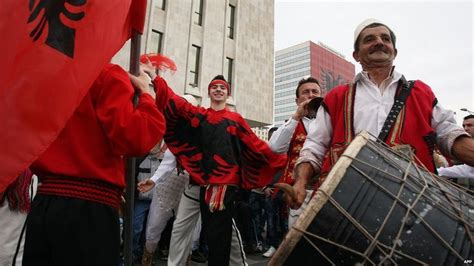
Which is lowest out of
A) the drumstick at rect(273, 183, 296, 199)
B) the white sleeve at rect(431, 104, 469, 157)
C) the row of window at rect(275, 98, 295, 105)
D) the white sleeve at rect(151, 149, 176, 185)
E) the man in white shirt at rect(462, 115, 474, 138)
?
the drumstick at rect(273, 183, 296, 199)

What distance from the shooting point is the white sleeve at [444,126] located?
1.99 m

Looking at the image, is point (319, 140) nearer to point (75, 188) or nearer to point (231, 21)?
point (75, 188)

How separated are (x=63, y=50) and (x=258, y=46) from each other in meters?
20.0

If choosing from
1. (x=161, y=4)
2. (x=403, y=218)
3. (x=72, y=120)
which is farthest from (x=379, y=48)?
(x=161, y=4)

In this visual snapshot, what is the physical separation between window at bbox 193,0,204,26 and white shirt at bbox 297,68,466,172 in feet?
56.6

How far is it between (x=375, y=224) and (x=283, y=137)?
2.36m

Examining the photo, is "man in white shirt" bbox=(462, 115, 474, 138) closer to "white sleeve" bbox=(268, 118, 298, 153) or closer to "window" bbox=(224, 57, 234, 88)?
"white sleeve" bbox=(268, 118, 298, 153)

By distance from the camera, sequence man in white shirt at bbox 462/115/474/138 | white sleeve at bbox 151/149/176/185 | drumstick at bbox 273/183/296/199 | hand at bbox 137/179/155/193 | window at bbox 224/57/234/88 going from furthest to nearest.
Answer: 1. window at bbox 224/57/234/88
2. man in white shirt at bbox 462/115/474/138
3. white sleeve at bbox 151/149/176/185
4. hand at bbox 137/179/155/193
5. drumstick at bbox 273/183/296/199

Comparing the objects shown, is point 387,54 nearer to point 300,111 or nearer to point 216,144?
point 300,111

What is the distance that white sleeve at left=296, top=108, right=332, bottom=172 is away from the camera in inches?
85.4

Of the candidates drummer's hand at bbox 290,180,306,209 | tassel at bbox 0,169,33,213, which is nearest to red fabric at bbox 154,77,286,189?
tassel at bbox 0,169,33,213

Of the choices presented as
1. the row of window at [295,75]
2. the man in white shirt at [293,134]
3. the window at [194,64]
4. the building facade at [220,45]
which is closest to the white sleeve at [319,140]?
the man in white shirt at [293,134]

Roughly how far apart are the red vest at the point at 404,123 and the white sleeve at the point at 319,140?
4 cm

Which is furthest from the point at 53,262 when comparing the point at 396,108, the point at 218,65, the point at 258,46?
the point at 258,46
